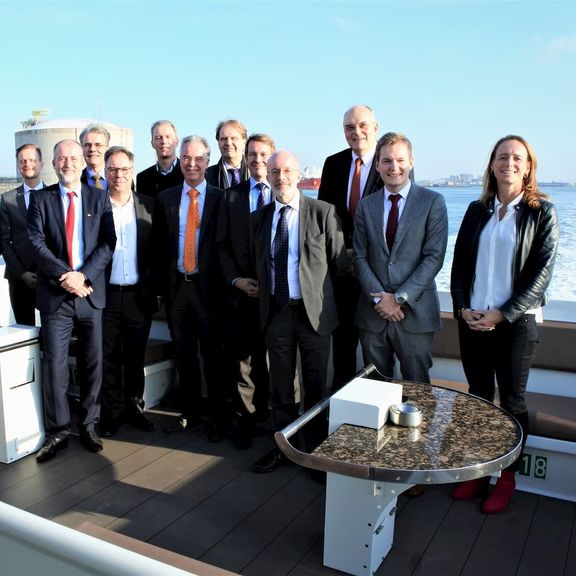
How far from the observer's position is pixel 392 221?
276 centimetres

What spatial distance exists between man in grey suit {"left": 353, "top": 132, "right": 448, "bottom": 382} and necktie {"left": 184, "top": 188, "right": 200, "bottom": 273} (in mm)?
1059

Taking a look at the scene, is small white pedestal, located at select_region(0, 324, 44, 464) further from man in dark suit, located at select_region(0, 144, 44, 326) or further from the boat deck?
man in dark suit, located at select_region(0, 144, 44, 326)

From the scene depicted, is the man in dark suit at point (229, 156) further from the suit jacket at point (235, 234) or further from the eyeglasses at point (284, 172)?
the eyeglasses at point (284, 172)

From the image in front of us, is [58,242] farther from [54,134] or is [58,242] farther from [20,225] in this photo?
[54,134]

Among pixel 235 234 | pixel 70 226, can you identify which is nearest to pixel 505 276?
pixel 235 234

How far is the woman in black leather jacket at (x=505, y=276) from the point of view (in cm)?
248

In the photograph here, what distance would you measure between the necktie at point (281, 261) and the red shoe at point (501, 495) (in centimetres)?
130

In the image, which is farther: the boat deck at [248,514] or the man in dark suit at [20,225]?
the man in dark suit at [20,225]

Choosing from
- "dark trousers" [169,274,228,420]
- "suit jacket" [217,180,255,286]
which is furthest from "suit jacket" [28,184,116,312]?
"suit jacket" [217,180,255,286]

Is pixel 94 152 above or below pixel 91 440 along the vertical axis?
above

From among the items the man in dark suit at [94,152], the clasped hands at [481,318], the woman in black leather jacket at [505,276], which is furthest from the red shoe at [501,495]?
the man in dark suit at [94,152]

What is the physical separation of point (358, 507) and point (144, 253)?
1.98 meters

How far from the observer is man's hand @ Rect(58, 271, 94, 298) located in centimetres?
308

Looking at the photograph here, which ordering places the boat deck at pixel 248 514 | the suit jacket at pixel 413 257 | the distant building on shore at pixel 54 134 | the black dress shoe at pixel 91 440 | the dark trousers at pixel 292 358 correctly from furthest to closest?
the distant building on shore at pixel 54 134 → the black dress shoe at pixel 91 440 → the dark trousers at pixel 292 358 → the suit jacket at pixel 413 257 → the boat deck at pixel 248 514
